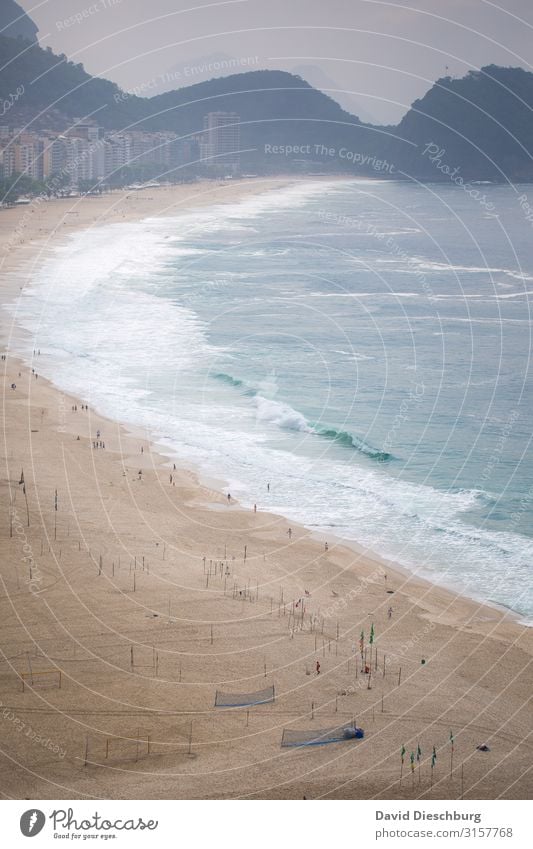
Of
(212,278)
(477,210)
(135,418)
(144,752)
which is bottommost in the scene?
(144,752)

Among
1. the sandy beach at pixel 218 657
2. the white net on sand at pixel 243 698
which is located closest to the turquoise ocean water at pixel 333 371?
the sandy beach at pixel 218 657

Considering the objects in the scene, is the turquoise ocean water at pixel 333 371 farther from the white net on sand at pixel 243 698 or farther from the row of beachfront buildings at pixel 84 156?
the row of beachfront buildings at pixel 84 156

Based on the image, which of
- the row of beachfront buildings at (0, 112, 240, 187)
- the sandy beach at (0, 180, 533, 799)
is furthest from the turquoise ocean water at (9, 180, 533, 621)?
the row of beachfront buildings at (0, 112, 240, 187)

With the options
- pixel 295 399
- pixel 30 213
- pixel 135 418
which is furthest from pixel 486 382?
pixel 30 213
